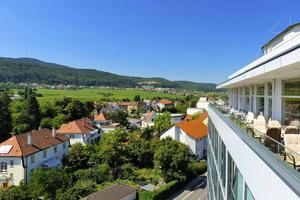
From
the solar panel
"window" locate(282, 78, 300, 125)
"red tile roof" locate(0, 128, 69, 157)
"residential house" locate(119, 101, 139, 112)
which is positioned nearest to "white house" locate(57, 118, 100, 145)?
"red tile roof" locate(0, 128, 69, 157)

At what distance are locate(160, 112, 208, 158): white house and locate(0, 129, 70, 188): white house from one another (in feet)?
52.3

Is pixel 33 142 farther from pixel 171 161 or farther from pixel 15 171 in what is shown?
pixel 171 161

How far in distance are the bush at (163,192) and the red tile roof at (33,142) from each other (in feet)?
39.5

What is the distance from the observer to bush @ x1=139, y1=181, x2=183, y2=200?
25.2m

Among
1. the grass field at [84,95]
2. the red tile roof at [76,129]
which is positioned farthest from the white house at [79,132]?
the grass field at [84,95]

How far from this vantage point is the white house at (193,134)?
39656 millimetres

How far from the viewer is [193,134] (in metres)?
39.9

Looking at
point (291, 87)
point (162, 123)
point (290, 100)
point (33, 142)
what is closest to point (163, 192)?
point (33, 142)

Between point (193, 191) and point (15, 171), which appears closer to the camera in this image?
point (15, 171)

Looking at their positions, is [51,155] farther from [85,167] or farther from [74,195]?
[74,195]

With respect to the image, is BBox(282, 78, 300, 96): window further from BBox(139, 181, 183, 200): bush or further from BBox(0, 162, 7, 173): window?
BBox(0, 162, 7, 173): window

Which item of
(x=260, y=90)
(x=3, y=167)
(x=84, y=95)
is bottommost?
(x=3, y=167)

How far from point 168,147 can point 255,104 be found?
715 inches

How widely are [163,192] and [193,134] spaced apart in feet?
47.8
